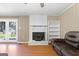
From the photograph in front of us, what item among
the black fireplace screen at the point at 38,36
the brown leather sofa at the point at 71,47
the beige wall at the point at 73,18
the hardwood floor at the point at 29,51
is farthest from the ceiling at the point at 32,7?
the black fireplace screen at the point at 38,36

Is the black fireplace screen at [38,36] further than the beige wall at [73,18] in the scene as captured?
Yes

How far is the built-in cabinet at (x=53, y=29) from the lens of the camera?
1062cm

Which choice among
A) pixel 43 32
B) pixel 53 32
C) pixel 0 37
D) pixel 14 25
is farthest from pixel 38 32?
pixel 0 37

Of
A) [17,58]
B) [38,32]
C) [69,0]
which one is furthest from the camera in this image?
[38,32]

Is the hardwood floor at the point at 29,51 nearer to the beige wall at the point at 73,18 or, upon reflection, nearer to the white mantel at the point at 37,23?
the beige wall at the point at 73,18

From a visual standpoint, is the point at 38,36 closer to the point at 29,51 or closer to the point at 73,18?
the point at 29,51

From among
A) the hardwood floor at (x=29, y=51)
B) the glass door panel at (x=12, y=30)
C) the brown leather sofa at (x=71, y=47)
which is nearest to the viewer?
the brown leather sofa at (x=71, y=47)

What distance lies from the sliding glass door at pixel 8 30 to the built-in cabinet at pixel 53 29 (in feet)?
9.25

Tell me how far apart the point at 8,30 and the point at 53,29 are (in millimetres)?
3755

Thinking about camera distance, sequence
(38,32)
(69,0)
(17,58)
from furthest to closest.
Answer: (38,32)
(69,0)
(17,58)

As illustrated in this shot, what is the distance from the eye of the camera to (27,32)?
10703 mm

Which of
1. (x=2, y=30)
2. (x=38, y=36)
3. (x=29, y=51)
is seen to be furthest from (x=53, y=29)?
(x=29, y=51)

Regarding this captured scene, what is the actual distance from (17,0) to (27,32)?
959 centimetres

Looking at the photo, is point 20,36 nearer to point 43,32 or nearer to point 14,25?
point 14,25
